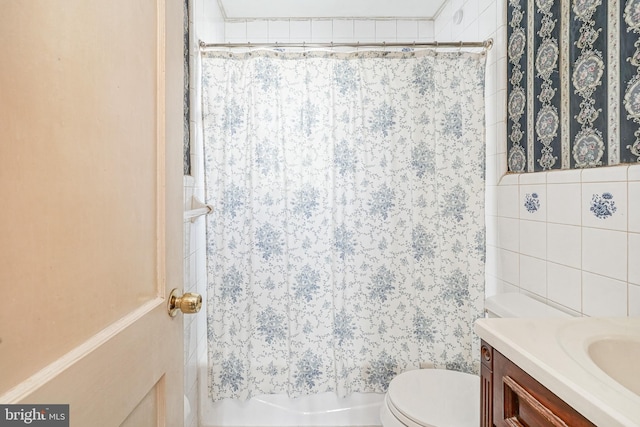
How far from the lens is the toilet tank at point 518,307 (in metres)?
1.17

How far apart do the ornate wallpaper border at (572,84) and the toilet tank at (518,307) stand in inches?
20.4

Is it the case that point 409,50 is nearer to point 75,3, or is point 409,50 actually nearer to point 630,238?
point 630,238

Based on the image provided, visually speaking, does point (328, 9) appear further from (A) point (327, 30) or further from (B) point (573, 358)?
(B) point (573, 358)

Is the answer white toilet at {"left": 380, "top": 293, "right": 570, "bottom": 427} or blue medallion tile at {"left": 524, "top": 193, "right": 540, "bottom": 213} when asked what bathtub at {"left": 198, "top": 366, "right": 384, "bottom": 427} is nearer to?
white toilet at {"left": 380, "top": 293, "right": 570, "bottom": 427}

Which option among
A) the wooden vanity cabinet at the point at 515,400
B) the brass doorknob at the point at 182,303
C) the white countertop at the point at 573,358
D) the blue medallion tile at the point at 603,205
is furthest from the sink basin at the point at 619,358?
the brass doorknob at the point at 182,303

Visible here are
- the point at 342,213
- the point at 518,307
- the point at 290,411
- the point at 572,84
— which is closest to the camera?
the point at 572,84

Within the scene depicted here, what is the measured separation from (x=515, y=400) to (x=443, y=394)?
73cm

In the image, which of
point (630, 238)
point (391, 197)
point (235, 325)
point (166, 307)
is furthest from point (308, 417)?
point (630, 238)

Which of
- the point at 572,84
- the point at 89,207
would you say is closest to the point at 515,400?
the point at 89,207

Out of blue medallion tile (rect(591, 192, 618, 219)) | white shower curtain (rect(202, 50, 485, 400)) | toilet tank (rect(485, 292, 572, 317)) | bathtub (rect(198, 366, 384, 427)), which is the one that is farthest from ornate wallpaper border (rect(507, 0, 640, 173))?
bathtub (rect(198, 366, 384, 427))

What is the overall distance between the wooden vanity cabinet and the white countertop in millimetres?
23

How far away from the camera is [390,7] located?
7.21ft

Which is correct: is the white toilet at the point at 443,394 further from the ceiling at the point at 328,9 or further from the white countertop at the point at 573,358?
the ceiling at the point at 328,9

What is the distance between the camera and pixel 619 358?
0.69m
